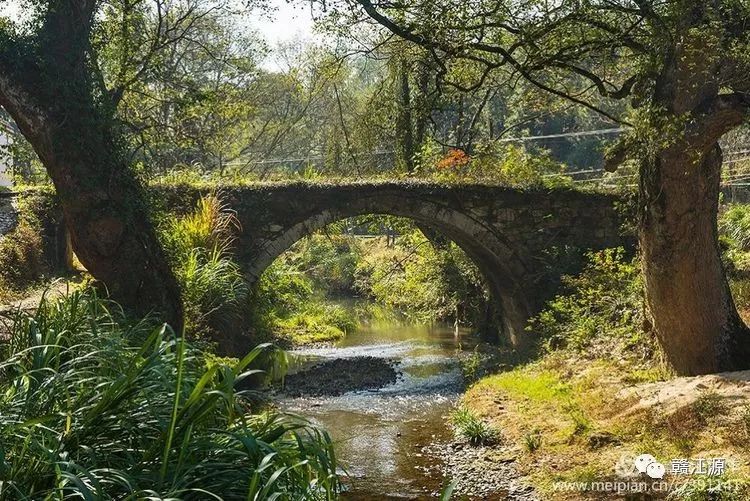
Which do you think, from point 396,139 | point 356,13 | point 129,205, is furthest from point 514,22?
point 396,139

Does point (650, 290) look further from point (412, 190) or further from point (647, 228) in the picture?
point (412, 190)

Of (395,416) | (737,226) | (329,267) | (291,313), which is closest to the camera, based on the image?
(395,416)

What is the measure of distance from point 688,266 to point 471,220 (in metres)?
5.80

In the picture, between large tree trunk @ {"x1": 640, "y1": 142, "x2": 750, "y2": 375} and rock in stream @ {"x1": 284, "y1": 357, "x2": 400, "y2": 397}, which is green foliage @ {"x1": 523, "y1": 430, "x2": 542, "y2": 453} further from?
rock in stream @ {"x1": 284, "y1": 357, "x2": 400, "y2": 397}

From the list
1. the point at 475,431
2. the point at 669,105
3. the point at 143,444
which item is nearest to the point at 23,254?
the point at 475,431

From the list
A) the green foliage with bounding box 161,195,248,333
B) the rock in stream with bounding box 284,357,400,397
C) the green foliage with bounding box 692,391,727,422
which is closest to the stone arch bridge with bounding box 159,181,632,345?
the green foliage with bounding box 161,195,248,333

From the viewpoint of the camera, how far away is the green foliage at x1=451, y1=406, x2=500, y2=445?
6.71 metres

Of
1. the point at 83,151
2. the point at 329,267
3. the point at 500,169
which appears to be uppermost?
the point at 500,169

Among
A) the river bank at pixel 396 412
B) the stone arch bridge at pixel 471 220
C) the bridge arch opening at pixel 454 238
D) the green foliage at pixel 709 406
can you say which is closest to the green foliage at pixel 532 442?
the river bank at pixel 396 412

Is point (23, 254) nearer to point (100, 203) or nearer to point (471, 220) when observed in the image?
point (100, 203)

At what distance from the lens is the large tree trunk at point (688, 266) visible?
20.5ft

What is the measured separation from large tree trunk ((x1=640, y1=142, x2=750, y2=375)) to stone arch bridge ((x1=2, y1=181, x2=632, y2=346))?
5048mm

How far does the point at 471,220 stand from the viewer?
12.0 meters

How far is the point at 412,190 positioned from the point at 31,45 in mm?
6439
